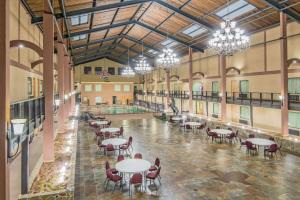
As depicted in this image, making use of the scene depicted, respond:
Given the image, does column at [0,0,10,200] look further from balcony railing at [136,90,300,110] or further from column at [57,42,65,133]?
balcony railing at [136,90,300,110]

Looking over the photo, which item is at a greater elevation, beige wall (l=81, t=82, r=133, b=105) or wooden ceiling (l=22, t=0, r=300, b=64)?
wooden ceiling (l=22, t=0, r=300, b=64)

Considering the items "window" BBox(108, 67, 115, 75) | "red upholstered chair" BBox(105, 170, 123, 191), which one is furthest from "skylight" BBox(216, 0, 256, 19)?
"window" BBox(108, 67, 115, 75)

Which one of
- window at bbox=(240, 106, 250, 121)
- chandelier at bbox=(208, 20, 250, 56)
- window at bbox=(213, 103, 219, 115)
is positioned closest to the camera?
chandelier at bbox=(208, 20, 250, 56)

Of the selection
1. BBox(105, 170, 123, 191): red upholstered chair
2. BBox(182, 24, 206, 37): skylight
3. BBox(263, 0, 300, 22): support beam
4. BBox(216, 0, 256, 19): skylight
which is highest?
BBox(182, 24, 206, 37): skylight

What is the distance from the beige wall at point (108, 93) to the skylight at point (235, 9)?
28.7 metres

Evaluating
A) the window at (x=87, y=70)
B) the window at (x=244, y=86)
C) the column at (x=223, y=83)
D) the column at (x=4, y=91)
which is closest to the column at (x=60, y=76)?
the column at (x=4, y=91)

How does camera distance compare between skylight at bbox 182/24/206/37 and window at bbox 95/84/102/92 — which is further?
window at bbox 95/84/102/92

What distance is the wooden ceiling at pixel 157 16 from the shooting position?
1279 cm

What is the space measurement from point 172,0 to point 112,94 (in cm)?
2837

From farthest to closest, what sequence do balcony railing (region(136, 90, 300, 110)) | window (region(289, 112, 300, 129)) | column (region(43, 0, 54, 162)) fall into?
window (region(289, 112, 300, 129)) → balcony railing (region(136, 90, 300, 110)) → column (region(43, 0, 54, 162))

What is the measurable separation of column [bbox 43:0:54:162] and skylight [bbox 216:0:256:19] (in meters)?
11.2

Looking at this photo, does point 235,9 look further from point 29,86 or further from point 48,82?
point 29,86

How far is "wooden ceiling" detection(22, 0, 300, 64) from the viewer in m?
12.8

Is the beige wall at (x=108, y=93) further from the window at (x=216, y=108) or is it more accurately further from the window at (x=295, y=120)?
the window at (x=295, y=120)
